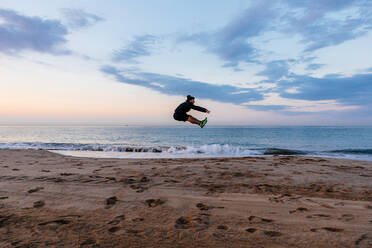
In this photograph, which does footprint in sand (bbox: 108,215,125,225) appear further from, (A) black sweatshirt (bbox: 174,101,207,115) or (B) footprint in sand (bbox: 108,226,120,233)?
(A) black sweatshirt (bbox: 174,101,207,115)

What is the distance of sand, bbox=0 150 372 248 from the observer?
321 cm

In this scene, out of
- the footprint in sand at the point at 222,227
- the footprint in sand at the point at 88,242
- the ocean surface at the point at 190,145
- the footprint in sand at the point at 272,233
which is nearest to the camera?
the footprint in sand at the point at 88,242

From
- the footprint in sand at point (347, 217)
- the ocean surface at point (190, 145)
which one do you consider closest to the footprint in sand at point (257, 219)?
the footprint in sand at point (347, 217)

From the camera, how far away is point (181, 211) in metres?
4.36

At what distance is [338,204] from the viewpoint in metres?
4.95

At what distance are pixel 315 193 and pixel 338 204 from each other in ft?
2.85

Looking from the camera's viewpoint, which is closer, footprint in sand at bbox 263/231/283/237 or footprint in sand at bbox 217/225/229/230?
footprint in sand at bbox 263/231/283/237

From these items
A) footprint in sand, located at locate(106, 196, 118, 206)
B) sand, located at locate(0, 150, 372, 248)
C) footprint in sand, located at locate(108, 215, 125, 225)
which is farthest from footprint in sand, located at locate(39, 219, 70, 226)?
footprint in sand, located at locate(106, 196, 118, 206)

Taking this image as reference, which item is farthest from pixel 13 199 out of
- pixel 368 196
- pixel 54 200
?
pixel 368 196

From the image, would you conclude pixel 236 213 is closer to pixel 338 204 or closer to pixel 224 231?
pixel 224 231

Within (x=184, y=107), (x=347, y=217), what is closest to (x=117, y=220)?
(x=347, y=217)

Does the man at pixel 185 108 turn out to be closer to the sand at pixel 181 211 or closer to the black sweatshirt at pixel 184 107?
the black sweatshirt at pixel 184 107

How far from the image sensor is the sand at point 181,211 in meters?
3.21

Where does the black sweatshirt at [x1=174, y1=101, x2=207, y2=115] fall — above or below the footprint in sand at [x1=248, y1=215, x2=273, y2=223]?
above
